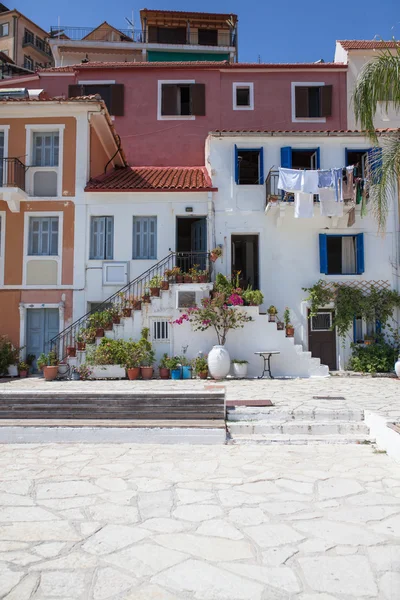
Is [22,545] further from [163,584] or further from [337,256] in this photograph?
[337,256]

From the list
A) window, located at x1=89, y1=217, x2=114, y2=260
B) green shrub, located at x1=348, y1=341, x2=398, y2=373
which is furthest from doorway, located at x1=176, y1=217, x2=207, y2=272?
green shrub, located at x1=348, y1=341, x2=398, y2=373

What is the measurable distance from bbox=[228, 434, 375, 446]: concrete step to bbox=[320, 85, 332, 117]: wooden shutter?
56.5ft

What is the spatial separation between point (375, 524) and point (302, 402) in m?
5.79

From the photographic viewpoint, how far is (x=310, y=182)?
1691 centimetres

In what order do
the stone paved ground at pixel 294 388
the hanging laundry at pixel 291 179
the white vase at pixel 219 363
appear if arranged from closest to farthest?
the stone paved ground at pixel 294 388
the white vase at pixel 219 363
the hanging laundry at pixel 291 179

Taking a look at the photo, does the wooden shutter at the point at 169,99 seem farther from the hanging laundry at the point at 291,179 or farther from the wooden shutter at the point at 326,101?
the hanging laundry at the point at 291,179

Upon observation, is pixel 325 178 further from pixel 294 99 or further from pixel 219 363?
pixel 294 99

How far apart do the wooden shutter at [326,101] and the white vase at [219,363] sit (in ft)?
41.2

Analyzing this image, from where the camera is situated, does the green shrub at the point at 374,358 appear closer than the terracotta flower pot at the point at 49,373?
No

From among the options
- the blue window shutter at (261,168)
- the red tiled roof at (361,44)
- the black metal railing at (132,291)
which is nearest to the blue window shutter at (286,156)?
the blue window shutter at (261,168)

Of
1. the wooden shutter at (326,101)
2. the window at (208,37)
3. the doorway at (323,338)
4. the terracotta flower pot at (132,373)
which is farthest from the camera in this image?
the window at (208,37)

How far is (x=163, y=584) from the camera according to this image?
358 centimetres

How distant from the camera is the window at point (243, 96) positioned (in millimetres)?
22562

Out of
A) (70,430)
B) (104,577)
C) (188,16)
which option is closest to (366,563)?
(104,577)
